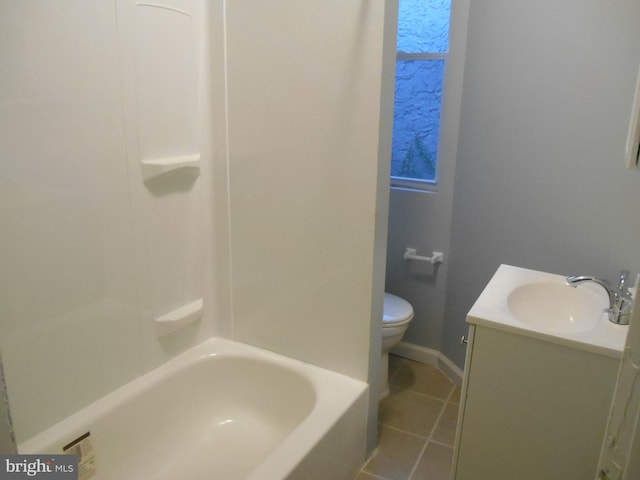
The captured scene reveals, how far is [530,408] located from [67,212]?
157 centimetres

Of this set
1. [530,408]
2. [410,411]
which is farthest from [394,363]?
[530,408]

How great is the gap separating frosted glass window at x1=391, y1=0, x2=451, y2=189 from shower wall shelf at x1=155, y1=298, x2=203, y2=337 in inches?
52.6

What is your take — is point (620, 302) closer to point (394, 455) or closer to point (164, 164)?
point (394, 455)

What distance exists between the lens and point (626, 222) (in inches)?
69.6

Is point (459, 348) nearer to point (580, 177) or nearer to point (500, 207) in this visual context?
point (500, 207)

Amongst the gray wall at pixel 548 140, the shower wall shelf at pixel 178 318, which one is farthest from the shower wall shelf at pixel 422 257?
the shower wall shelf at pixel 178 318

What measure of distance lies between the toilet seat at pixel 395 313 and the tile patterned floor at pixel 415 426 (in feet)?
1.48

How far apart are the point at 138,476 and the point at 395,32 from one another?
182 centimetres

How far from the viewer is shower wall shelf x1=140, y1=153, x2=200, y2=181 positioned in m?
1.74

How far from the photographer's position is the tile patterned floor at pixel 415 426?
205 cm

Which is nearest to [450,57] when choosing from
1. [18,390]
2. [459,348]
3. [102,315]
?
[459,348]

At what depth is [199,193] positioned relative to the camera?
203cm

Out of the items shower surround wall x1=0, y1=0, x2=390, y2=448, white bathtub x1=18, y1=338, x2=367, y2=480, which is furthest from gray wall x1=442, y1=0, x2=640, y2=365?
white bathtub x1=18, y1=338, x2=367, y2=480

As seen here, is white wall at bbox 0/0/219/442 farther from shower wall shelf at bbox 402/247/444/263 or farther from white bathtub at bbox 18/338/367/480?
shower wall shelf at bbox 402/247/444/263
